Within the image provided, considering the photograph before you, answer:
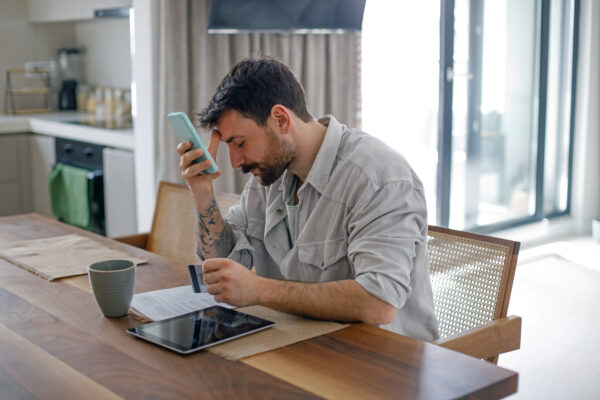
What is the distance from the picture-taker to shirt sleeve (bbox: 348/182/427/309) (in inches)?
53.4

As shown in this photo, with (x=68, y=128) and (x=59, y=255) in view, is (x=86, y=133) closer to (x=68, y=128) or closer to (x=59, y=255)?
(x=68, y=128)

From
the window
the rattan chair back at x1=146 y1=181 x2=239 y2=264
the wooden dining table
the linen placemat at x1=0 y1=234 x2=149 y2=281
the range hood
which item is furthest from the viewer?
the window

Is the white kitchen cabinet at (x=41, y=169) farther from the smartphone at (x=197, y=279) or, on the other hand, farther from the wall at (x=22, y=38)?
the smartphone at (x=197, y=279)

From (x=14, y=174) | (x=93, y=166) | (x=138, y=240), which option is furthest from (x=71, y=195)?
(x=138, y=240)

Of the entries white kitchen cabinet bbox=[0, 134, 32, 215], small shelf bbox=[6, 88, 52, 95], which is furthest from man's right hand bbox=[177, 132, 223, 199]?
small shelf bbox=[6, 88, 52, 95]

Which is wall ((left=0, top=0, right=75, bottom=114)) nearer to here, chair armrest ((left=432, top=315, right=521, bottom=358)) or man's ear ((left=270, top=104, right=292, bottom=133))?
man's ear ((left=270, top=104, right=292, bottom=133))

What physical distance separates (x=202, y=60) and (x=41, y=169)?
1640 mm

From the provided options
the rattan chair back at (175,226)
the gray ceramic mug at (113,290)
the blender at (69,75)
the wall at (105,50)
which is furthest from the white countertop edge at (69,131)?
the gray ceramic mug at (113,290)

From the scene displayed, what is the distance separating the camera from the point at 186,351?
1.17m

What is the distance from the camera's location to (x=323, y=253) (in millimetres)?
1546

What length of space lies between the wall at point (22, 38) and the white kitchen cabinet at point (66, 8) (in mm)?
93

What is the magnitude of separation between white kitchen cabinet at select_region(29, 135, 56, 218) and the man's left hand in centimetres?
322

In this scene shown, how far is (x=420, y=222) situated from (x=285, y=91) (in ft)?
1.39

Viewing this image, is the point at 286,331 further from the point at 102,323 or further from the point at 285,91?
the point at 285,91
